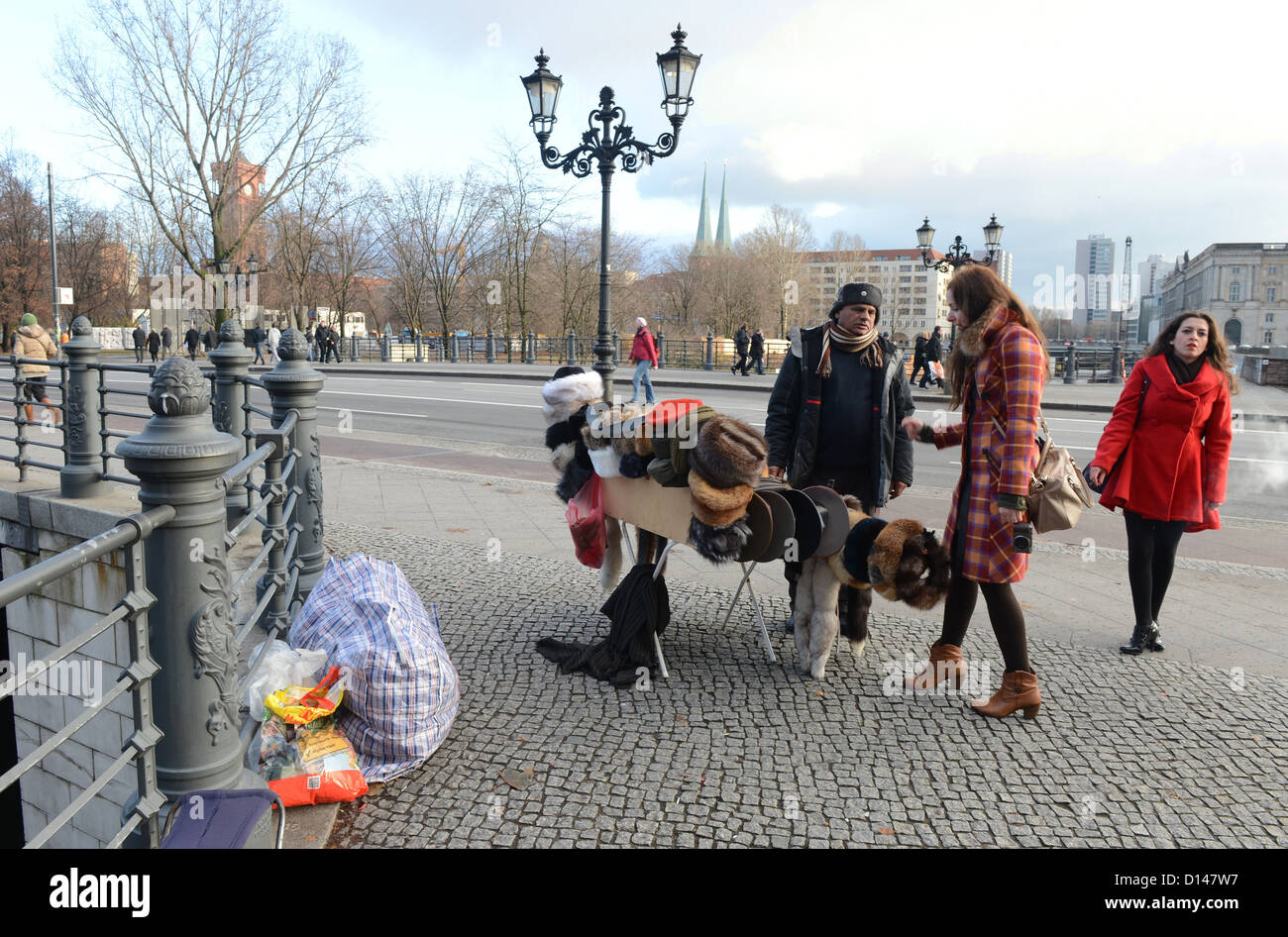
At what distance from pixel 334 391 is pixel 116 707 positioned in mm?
18605

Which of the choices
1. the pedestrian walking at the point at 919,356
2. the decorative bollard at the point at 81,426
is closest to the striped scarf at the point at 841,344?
the decorative bollard at the point at 81,426

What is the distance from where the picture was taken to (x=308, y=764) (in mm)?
3199

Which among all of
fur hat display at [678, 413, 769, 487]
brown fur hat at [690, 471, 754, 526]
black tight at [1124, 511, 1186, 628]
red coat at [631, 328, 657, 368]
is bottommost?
black tight at [1124, 511, 1186, 628]

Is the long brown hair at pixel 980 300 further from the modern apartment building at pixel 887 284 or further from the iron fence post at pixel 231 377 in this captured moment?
the modern apartment building at pixel 887 284

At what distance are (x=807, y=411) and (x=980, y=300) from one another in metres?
1.02

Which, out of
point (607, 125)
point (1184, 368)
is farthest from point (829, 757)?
point (607, 125)

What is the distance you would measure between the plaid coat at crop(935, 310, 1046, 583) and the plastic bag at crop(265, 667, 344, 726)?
2.69m

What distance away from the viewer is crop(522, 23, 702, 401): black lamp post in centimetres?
1344

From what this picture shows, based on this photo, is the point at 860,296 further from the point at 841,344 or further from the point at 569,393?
the point at 569,393

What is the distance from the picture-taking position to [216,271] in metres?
32.4

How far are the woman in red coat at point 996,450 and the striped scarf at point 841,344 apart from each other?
0.54 metres

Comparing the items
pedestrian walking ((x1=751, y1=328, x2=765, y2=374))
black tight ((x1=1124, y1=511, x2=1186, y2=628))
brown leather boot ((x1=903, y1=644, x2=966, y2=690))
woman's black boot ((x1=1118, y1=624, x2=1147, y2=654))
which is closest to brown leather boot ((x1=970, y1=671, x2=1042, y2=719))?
brown leather boot ((x1=903, y1=644, x2=966, y2=690))

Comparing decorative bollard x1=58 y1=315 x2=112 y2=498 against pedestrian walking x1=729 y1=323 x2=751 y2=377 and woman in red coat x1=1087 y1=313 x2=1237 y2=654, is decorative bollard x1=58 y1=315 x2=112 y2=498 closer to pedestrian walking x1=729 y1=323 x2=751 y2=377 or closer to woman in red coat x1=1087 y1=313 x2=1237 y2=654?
woman in red coat x1=1087 y1=313 x2=1237 y2=654

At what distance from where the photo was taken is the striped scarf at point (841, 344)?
4539 mm
